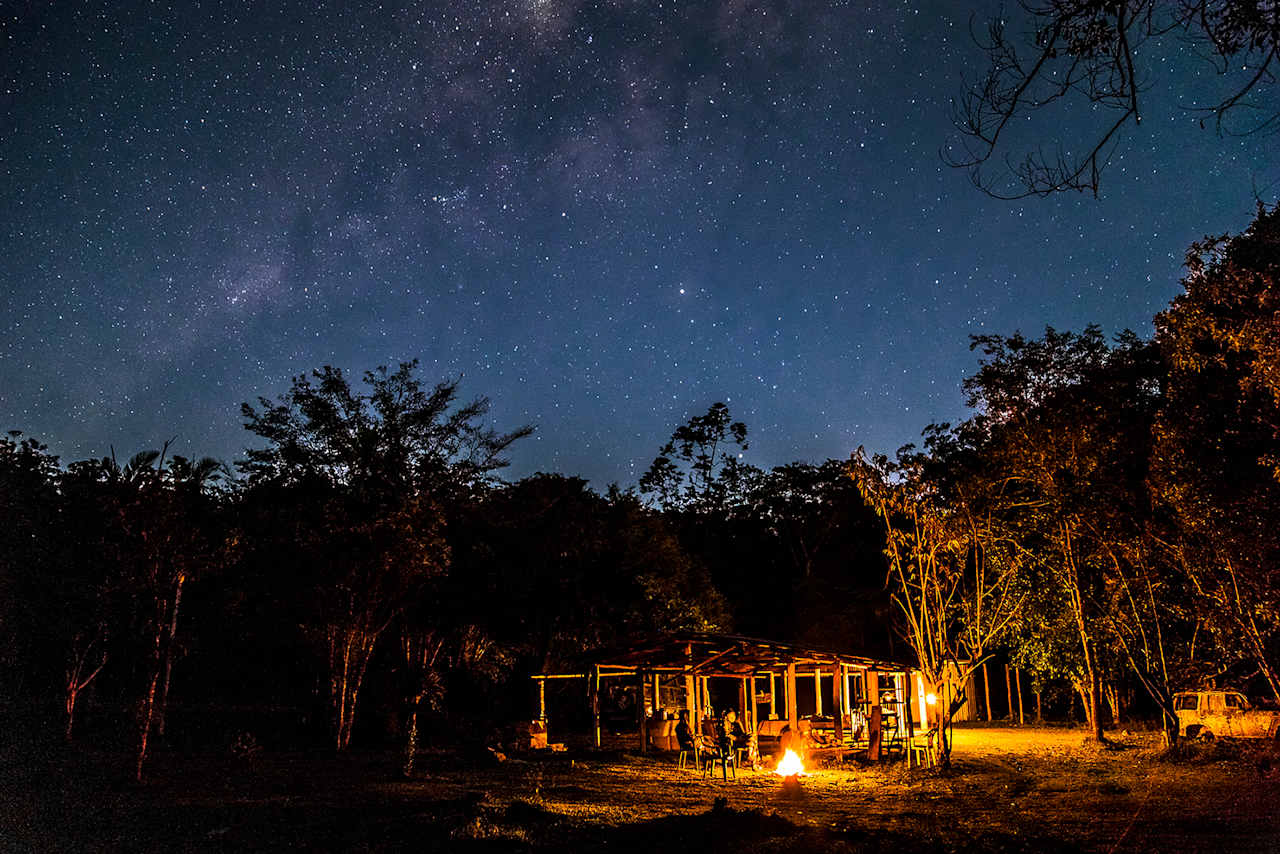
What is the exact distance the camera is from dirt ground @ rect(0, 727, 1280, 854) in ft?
28.4

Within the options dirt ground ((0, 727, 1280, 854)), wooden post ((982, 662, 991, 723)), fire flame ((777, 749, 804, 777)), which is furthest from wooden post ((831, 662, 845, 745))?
wooden post ((982, 662, 991, 723))

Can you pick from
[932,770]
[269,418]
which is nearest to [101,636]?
[269,418]

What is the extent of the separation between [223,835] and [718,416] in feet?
113

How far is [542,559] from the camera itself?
26.2m

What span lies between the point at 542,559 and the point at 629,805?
568 inches

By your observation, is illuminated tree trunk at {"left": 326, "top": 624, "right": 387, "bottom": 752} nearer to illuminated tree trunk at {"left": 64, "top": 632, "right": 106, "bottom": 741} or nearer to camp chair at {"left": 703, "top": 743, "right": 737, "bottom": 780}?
illuminated tree trunk at {"left": 64, "top": 632, "right": 106, "bottom": 741}

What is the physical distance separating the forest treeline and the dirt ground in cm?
156

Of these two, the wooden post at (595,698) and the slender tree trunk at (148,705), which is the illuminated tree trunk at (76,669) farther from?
the wooden post at (595,698)

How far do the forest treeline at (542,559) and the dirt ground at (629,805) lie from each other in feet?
5.11

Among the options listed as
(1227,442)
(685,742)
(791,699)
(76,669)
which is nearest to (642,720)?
(685,742)

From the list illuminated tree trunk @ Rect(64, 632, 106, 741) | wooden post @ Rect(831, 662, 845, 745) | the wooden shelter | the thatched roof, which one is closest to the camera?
illuminated tree trunk @ Rect(64, 632, 106, 741)

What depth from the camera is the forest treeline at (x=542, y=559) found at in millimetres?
12922

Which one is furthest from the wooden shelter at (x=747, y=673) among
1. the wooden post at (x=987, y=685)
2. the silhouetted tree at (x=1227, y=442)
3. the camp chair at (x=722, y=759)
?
the wooden post at (x=987, y=685)

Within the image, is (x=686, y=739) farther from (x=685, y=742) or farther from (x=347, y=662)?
(x=347, y=662)
